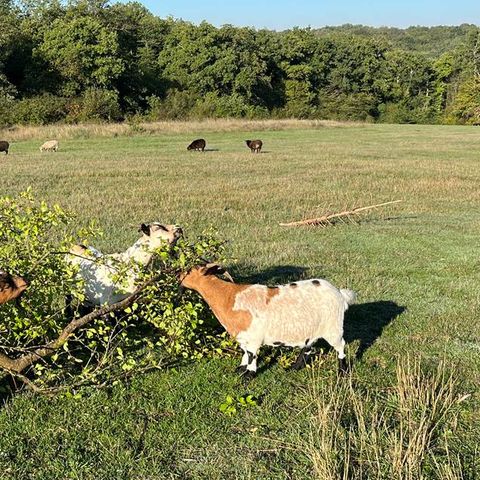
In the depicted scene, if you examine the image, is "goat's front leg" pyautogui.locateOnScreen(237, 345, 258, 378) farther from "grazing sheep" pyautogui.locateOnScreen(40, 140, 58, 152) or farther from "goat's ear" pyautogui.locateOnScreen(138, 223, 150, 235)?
"grazing sheep" pyautogui.locateOnScreen(40, 140, 58, 152)

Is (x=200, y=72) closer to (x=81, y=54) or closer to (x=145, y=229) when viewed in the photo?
(x=81, y=54)

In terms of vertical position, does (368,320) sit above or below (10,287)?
below

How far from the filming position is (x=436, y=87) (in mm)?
95062

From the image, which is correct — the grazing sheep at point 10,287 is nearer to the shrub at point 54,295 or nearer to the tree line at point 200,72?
the shrub at point 54,295

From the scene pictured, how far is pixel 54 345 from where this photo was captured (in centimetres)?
466

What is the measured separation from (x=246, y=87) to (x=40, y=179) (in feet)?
178

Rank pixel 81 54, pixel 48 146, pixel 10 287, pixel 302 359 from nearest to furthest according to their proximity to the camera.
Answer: pixel 10 287, pixel 302 359, pixel 48 146, pixel 81 54

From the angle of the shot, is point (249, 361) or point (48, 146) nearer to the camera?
point (249, 361)

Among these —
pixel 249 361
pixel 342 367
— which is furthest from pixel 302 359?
pixel 249 361

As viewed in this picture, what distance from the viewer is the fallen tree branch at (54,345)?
15.2 feet

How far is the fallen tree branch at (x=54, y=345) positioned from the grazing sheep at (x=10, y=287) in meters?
0.64

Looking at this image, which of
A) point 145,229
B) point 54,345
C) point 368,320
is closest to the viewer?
point 54,345

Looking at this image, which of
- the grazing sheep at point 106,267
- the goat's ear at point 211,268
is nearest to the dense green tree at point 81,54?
the grazing sheep at point 106,267

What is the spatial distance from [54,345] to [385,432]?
2651 millimetres
